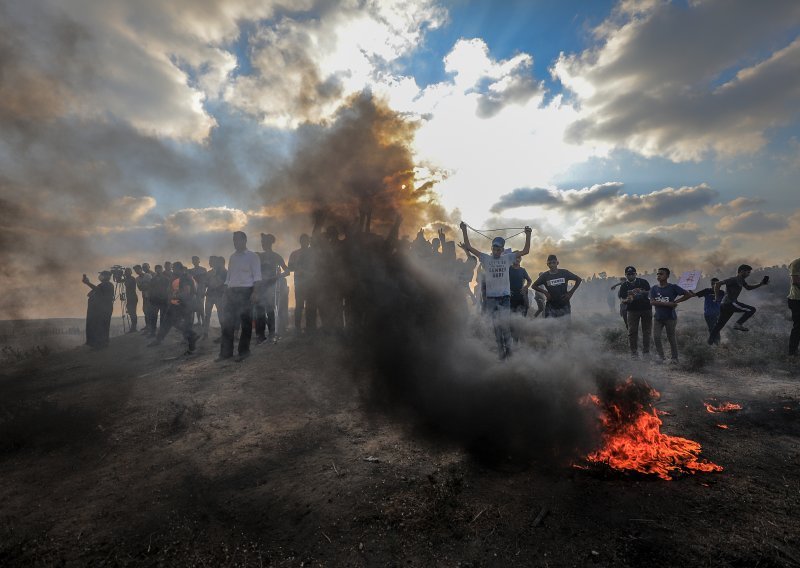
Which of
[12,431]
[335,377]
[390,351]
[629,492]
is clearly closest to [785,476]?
[629,492]

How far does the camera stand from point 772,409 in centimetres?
570

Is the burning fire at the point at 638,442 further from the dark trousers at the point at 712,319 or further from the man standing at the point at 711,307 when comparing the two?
the dark trousers at the point at 712,319

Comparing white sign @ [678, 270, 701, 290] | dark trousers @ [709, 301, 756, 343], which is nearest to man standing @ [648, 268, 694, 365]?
dark trousers @ [709, 301, 756, 343]

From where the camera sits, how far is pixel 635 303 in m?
9.48

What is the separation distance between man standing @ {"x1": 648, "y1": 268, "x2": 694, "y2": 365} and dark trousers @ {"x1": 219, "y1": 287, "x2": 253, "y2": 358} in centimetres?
903

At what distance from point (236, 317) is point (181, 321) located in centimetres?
339

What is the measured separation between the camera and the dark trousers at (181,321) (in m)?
9.84

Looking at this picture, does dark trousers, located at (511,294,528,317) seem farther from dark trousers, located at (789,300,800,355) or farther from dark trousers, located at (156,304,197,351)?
dark trousers, located at (156,304,197,351)

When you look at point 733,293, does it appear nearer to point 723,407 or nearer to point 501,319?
point 723,407

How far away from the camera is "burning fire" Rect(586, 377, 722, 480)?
4156 millimetres

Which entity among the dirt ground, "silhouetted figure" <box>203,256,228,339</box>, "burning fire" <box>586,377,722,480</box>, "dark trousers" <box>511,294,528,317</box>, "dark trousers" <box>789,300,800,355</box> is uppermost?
"silhouetted figure" <box>203,256,228,339</box>

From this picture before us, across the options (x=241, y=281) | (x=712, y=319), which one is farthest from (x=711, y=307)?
(x=241, y=281)

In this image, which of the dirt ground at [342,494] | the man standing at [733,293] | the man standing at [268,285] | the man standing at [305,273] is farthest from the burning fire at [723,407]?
the man standing at [268,285]

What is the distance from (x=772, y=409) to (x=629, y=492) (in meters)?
3.75
